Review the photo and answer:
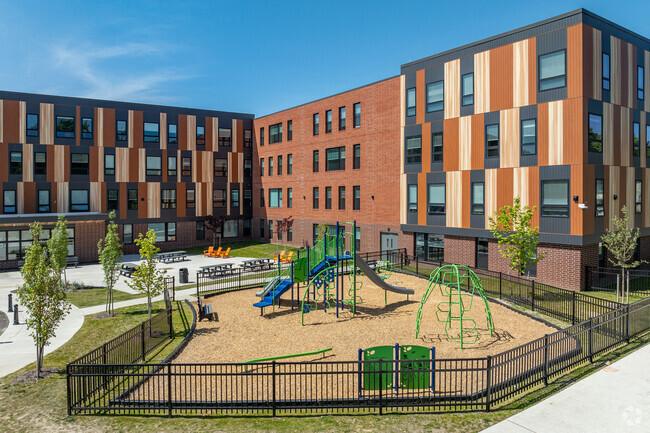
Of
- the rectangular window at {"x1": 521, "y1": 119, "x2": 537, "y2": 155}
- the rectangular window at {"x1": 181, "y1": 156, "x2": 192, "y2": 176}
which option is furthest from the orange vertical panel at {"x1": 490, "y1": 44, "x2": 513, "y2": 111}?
the rectangular window at {"x1": 181, "y1": 156, "x2": 192, "y2": 176}

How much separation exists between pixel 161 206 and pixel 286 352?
35485mm

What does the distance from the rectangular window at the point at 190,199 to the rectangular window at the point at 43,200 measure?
42.4ft

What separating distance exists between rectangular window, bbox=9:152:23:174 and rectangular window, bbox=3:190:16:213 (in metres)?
1.93

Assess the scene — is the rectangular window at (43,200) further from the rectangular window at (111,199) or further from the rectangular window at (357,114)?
the rectangular window at (357,114)

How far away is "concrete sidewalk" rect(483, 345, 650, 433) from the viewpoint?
9844mm

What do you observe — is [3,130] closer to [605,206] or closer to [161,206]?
[161,206]

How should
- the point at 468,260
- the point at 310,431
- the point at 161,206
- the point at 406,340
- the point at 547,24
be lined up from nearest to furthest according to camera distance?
the point at 310,431 < the point at 406,340 < the point at 547,24 < the point at 468,260 < the point at 161,206

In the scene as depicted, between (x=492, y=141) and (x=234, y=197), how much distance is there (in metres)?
32.5

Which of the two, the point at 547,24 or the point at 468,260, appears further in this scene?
the point at 468,260

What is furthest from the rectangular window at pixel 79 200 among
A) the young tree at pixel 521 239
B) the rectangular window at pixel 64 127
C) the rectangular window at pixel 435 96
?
the young tree at pixel 521 239

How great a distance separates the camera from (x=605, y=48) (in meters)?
25.4

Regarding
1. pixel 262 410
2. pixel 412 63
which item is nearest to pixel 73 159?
pixel 412 63

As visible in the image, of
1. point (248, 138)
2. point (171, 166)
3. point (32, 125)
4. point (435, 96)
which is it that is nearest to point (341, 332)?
point (435, 96)

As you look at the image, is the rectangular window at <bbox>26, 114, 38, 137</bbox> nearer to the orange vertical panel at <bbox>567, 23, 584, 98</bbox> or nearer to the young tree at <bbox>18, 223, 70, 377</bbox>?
the young tree at <bbox>18, 223, 70, 377</bbox>
